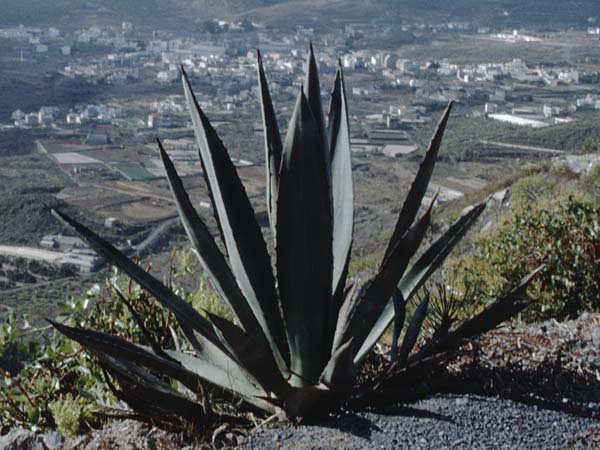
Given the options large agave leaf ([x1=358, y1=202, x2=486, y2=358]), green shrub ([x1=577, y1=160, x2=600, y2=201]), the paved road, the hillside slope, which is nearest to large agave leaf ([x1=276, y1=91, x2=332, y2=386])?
large agave leaf ([x1=358, y1=202, x2=486, y2=358])

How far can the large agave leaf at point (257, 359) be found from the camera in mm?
1683

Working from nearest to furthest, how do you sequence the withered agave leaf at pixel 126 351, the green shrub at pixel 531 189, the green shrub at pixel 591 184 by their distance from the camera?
the withered agave leaf at pixel 126 351, the green shrub at pixel 591 184, the green shrub at pixel 531 189

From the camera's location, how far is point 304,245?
5.74 feet

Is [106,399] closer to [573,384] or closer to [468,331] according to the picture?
[468,331]

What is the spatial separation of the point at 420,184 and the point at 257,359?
1.97 ft

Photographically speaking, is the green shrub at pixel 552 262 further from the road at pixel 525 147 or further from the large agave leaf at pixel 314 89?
the road at pixel 525 147

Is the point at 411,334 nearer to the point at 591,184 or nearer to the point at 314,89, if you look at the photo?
the point at 314,89

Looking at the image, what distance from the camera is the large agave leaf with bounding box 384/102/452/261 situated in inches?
74.0

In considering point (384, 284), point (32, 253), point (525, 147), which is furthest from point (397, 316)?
point (525, 147)

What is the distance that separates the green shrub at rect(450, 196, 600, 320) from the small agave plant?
3.41 ft

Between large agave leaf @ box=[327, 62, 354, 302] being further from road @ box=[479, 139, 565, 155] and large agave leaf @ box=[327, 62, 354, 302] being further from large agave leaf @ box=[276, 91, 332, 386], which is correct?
road @ box=[479, 139, 565, 155]

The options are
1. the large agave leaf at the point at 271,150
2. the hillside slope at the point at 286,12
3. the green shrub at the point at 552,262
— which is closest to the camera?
the large agave leaf at the point at 271,150

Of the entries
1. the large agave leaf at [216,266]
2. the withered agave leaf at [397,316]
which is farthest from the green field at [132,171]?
the withered agave leaf at [397,316]

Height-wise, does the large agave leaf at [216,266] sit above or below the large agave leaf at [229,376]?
above
